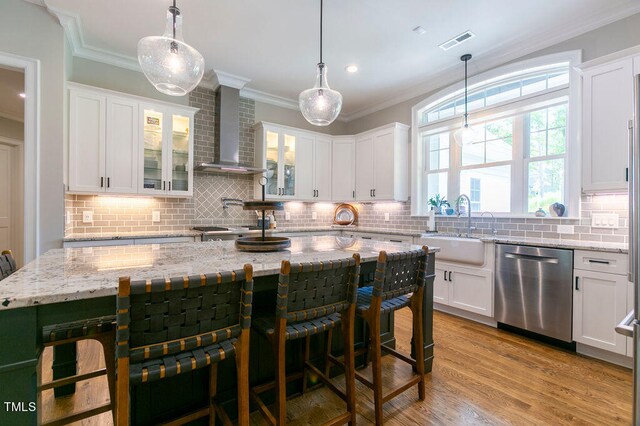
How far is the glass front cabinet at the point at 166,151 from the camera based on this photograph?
3.72 metres

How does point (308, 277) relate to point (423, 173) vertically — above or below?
below

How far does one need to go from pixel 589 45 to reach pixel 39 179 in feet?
17.9

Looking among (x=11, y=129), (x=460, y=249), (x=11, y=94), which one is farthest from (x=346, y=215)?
(x=11, y=129)

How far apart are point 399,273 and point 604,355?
222cm

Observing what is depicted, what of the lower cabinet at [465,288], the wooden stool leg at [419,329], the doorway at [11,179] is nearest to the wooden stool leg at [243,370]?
the wooden stool leg at [419,329]

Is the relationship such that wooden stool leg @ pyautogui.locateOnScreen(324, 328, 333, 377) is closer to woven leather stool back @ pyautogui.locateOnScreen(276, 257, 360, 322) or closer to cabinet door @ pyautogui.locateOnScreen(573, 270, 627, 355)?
woven leather stool back @ pyautogui.locateOnScreen(276, 257, 360, 322)

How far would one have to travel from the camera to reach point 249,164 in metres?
4.84

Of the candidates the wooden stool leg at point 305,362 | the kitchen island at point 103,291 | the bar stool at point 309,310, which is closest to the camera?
Answer: the kitchen island at point 103,291

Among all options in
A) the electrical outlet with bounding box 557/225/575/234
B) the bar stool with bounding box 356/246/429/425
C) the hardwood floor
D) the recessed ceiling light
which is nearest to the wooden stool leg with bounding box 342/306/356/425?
the bar stool with bounding box 356/246/429/425

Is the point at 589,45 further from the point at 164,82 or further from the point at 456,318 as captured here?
the point at 164,82

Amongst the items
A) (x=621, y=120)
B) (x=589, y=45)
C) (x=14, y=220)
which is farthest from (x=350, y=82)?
(x=14, y=220)

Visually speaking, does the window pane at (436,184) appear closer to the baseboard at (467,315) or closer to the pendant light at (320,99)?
the baseboard at (467,315)

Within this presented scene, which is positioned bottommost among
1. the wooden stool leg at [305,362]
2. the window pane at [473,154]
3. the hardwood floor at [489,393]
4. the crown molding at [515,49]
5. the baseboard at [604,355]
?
the hardwood floor at [489,393]

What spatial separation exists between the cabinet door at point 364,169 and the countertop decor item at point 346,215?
453 millimetres
